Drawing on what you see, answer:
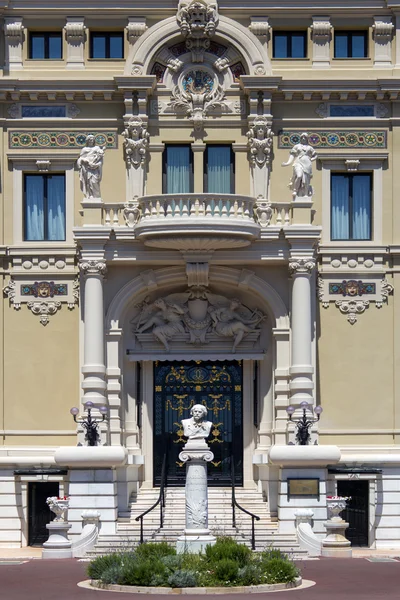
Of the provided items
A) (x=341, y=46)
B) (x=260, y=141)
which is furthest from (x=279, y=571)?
(x=341, y=46)

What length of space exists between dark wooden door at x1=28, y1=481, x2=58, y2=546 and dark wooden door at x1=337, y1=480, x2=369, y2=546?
865cm

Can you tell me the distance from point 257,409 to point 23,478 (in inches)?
292

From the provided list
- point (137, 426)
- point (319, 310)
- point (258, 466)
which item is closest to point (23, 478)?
point (137, 426)

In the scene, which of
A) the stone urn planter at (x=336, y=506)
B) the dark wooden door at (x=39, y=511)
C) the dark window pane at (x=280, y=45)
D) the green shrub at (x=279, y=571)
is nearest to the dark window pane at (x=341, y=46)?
the dark window pane at (x=280, y=45)

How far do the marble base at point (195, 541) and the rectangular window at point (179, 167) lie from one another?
14.4 metres

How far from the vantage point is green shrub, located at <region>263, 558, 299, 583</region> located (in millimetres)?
36812

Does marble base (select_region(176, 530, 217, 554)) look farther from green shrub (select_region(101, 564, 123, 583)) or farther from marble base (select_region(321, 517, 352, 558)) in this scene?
marble base (select_region(321, 517, 352, 558))

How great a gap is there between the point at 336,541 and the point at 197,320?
9.23m

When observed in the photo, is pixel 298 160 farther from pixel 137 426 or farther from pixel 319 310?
pixel 137 426

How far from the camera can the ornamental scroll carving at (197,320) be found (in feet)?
170

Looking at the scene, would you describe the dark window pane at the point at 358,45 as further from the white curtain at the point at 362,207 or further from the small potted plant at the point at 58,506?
the small potted plant at the point at 58,506

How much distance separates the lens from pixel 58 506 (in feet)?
153

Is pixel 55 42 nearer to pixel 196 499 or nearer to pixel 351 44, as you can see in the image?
pixel 351 44

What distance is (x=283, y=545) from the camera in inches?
1831
